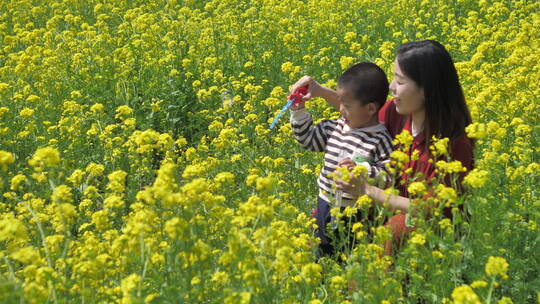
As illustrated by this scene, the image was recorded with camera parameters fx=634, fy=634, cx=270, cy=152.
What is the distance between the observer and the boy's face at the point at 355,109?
3.72 metres

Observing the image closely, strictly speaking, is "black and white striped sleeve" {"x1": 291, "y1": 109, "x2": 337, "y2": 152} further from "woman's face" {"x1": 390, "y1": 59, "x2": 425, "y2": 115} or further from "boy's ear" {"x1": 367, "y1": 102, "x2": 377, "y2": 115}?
"woman's face" {"x1": 390, "y1": 59, "x2": 425, "y2": 115}

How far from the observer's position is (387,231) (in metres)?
2.95

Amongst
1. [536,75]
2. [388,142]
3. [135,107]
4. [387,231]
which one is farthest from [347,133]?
[135,107]

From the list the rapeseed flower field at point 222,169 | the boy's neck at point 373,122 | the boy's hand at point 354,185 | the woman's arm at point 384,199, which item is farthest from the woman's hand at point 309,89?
the woman's arm at point 384,199

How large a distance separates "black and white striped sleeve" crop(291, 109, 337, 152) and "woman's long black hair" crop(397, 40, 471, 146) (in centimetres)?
69

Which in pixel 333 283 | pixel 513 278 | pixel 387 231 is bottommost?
pixel 513 278

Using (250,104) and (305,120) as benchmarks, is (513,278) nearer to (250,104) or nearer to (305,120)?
(305,120)

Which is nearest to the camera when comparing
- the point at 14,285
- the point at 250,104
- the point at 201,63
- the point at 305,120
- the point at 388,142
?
the point at 14,285

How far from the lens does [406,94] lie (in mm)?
3605

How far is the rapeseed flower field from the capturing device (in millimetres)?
→ 2756

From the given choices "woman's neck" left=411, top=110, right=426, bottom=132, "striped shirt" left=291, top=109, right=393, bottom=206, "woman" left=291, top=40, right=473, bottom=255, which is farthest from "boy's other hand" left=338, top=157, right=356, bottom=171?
"woman's neck" left=411, top=110, right=426, bottom=132

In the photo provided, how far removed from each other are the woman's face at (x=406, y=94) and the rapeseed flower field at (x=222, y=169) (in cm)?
38

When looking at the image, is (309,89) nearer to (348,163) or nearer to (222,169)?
(348,163)

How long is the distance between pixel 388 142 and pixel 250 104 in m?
2.46
